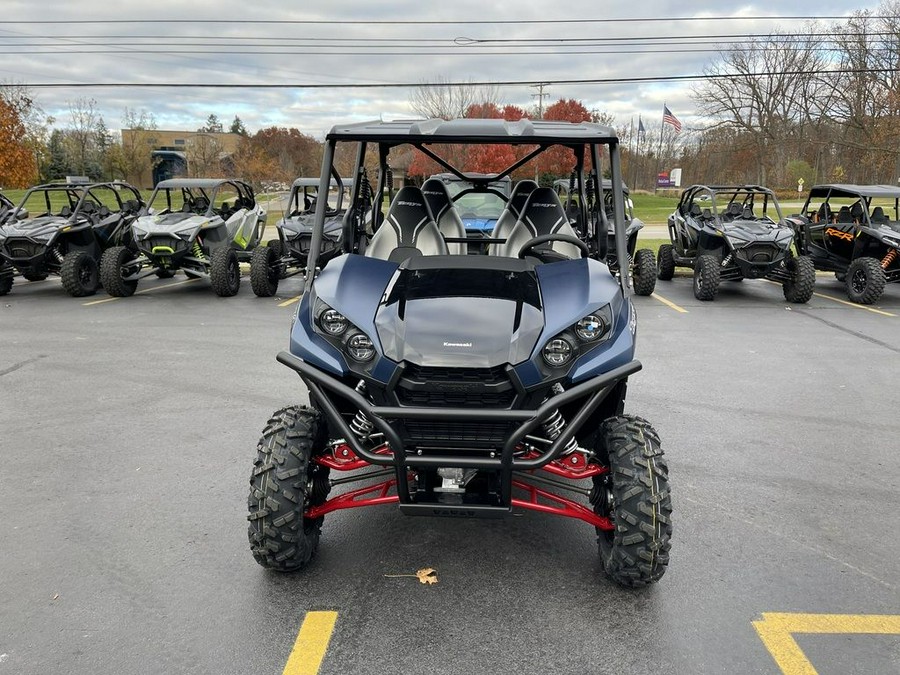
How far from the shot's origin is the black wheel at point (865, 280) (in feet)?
33.3

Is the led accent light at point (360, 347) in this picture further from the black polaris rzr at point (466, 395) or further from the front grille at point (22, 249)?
the front grille at point (22, 249)

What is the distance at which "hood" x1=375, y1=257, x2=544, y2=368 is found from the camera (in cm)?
269

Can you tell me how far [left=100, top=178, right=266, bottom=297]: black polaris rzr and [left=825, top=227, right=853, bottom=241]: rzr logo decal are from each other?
10.1 meters

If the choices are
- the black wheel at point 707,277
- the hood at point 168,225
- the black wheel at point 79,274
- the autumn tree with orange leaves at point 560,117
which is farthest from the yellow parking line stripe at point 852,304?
the autumn tree with orange leaves at point 560,117

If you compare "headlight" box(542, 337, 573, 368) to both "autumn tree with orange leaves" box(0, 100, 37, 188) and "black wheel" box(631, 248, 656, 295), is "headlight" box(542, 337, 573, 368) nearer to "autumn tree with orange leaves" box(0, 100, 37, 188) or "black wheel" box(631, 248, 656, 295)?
"black wheel" box(631, 248, 656, 295)

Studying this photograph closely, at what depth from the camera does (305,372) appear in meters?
2.79

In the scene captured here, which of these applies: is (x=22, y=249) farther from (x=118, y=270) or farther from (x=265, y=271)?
(x=265, y=271)

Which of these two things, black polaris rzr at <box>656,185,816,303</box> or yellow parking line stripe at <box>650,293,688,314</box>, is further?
black polaris rzr at <box>656,185,816,303</box>

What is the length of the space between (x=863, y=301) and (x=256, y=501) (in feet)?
34.7

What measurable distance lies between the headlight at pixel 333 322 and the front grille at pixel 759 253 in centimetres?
900

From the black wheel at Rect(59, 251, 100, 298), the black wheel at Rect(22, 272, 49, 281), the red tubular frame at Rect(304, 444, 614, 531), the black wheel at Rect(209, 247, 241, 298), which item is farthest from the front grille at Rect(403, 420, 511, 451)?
the black wheel at Rect(22, 272, 49, 281)

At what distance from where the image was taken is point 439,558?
3293 millimetres

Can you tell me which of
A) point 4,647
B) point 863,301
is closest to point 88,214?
point 4,647

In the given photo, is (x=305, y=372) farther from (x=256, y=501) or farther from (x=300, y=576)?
(x=300, y=576)
